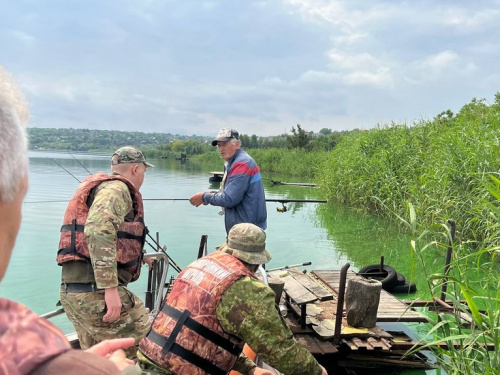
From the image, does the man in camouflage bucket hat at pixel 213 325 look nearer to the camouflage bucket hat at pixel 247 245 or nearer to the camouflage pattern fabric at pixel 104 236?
the camouflage bucket hat at pixel 247 245

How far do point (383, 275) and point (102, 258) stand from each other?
5.34 meters

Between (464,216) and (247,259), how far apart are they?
23.6 ft

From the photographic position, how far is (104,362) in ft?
2.26

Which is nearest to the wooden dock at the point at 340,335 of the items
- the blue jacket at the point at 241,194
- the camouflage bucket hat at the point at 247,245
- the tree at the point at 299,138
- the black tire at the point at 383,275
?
the blue jacket at the point at 241,194

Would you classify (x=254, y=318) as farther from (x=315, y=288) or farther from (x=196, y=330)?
(x=315, y=288)

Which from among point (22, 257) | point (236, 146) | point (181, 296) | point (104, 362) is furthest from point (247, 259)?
point (22, 257)

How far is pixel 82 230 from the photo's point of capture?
2.75 meters

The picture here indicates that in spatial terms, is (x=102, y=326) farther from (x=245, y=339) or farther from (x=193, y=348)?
(x=245, y=339)

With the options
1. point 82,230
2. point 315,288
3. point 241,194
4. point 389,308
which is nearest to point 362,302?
point 315,288

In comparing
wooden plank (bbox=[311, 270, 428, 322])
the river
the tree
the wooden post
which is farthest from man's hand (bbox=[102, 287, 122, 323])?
the tree

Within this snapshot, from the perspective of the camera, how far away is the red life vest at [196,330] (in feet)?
7.15

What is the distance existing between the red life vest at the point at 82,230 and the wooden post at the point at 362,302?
2513 mm

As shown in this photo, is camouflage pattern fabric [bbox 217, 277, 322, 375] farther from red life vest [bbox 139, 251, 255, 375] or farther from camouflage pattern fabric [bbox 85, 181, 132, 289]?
camouflage pattern fabric [bbox 85, 181, 132, 289]

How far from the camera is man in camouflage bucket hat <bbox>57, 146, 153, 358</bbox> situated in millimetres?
2605
